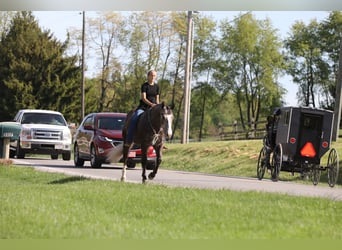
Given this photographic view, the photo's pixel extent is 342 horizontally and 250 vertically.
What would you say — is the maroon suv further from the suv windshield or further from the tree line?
the tree line

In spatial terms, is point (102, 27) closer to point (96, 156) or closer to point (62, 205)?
point (96, 156)

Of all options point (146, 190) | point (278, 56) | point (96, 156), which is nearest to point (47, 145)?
point (96, 156)

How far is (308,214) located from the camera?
11.9 m

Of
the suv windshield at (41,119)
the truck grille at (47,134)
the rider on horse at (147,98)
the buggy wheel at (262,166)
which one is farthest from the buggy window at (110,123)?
the rider on horse at (147,98)

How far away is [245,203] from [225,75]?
52.2 m

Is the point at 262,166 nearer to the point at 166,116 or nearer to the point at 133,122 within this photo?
the point at 133,122

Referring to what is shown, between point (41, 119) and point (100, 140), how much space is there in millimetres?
7622

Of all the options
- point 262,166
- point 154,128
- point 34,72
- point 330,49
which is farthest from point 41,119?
point 330,49

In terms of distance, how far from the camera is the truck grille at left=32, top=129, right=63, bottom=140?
106ft

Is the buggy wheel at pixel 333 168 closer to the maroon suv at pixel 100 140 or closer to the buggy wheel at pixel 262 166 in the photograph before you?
the buggy wheel at pixel 262 166

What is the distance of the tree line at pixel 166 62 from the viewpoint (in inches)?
2280

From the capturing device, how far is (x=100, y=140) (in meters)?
26.8

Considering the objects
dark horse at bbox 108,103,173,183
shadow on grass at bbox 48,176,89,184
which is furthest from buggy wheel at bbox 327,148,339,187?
shadow on grass at bbox 48,176,89,184

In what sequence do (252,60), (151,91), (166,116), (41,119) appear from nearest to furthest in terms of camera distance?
(166,116) < (151,91) < (41,119) < (252,60)
